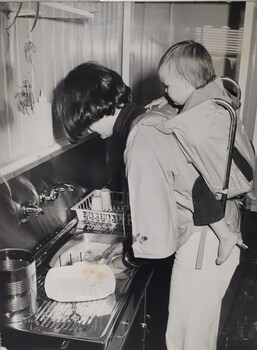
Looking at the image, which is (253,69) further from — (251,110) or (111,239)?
(111,239)

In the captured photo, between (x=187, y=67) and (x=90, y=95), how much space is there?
273mm

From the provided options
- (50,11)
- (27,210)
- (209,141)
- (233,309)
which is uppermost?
(50,11)

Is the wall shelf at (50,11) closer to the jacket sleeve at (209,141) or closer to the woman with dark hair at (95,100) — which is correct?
the woman with dark hair at (95,100)

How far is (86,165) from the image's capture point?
151cm

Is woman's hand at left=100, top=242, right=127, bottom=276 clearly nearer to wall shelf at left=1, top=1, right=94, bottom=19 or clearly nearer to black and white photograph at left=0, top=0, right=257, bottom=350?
black and white photograph at left=0, top=0, right=257, bottom=350

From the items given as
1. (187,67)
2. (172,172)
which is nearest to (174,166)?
(172,172)

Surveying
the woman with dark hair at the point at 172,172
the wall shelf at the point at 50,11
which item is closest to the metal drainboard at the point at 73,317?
the woman with dark hair at the point at 172,172

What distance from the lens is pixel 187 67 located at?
0.95m

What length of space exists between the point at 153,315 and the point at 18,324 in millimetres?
451

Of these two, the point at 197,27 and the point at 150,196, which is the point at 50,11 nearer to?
the point at 197,27

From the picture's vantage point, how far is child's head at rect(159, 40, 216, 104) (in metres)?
0.94

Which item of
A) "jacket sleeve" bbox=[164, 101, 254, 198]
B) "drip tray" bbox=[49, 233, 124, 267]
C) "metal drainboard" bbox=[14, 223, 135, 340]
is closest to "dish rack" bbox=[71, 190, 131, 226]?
"drip tray" bbox=[49, 233, 124, 267]

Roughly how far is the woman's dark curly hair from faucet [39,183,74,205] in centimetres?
31

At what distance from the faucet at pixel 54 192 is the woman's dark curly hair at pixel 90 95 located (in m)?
0.31
